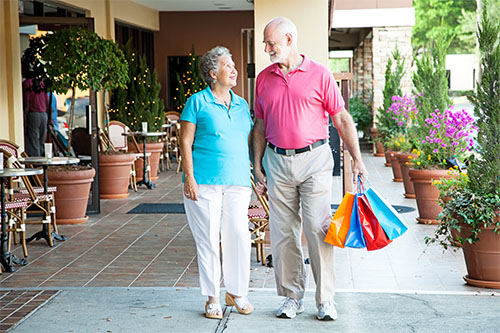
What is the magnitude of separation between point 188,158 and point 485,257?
214 cm

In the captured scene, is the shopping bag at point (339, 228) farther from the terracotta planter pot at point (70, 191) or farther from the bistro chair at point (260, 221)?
the terracotta planter pot at point (70, 191)

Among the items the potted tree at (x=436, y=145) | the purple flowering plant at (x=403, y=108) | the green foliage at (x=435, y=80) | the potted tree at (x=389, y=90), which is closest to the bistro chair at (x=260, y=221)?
the potted tree at (x=436, y=145)

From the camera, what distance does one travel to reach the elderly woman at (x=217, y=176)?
14.9 feet

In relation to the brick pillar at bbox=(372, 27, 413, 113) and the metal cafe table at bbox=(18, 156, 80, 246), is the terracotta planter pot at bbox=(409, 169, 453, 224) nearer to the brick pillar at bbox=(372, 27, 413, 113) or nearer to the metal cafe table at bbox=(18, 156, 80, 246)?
the metal cafe table at bbox=(18, 156, 80, 246)

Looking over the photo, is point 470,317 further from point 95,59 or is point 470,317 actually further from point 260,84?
point 95,59

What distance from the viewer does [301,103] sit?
4.42m

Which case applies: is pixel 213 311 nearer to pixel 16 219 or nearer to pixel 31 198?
pixel 31 198

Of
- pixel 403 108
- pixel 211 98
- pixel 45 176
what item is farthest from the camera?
pixel 403 108

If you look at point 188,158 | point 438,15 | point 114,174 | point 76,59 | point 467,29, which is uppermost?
point 438,15

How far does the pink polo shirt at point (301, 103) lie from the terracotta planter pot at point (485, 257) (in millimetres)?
1444

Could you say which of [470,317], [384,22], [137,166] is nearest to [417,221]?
[470,317]

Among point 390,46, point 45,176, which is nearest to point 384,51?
point 390,46

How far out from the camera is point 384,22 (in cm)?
1702

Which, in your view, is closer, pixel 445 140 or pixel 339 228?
pixel 339 228
